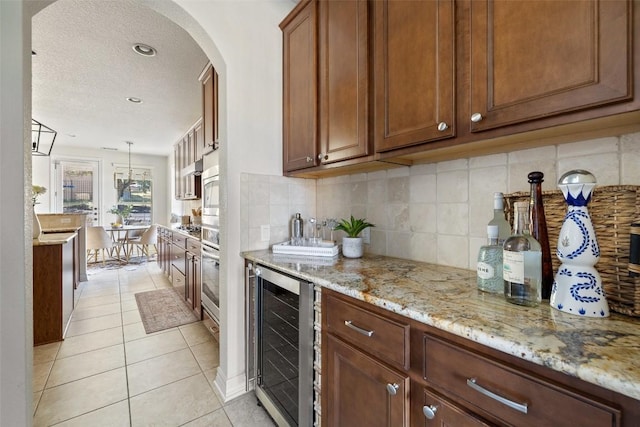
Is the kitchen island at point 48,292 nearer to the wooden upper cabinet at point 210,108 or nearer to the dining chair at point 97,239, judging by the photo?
the wooden upper cabinet at point 210,108

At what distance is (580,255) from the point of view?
2.36ft

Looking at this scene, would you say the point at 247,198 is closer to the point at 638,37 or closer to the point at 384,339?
the point at 384,339

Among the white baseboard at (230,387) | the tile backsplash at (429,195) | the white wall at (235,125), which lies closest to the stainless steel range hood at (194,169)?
the white wall at (235,125)

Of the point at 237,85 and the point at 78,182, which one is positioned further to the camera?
the point at 78,182

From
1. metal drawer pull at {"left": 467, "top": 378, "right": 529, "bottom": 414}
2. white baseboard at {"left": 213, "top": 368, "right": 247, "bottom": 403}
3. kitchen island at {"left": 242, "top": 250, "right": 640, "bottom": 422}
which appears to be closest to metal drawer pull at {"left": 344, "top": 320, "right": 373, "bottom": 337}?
kitchen island at {"left": 242, "top": 250, "right": 640, "bottom": 422}

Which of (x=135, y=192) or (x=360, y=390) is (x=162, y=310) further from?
(x=135, y=192)

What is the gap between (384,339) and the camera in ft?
2.90

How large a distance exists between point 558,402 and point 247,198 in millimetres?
1635

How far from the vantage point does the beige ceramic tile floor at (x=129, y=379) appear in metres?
1.54

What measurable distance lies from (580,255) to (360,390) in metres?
Result: 0.81

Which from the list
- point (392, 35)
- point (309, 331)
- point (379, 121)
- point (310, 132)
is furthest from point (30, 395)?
point (392, 35)

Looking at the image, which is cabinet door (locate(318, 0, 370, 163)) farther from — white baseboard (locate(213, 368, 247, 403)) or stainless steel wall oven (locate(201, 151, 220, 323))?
white baseboard (locate(213, 368, 247, 403))

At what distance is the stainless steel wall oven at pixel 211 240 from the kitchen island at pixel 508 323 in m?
1.16

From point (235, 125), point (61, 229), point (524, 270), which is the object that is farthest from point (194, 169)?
point (524, 270)
